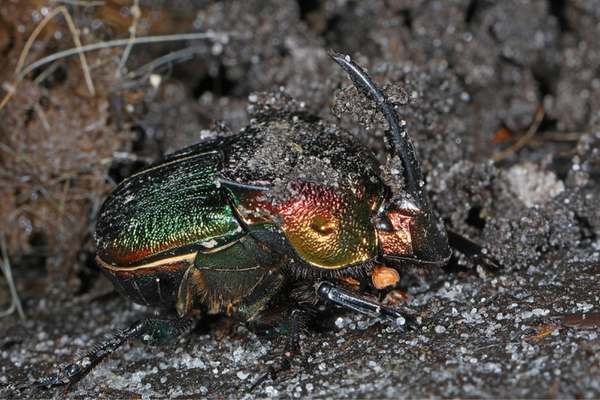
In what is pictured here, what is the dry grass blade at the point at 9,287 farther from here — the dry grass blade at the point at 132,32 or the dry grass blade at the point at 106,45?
the dry grass blade at the point at 132,32

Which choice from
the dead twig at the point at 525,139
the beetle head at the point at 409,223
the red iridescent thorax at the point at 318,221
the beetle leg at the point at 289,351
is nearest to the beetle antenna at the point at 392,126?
the beetle head at the point at 409,223

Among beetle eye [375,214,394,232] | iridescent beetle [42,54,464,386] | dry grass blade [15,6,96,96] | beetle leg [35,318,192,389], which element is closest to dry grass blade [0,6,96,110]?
A: dry grass blade [15,6,96,96]

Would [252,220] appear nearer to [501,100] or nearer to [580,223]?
[580,223]

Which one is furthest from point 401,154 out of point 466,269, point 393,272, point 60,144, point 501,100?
point 60,144

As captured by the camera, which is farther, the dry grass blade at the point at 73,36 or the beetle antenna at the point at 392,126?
the dry grass blade at the point at 73,36

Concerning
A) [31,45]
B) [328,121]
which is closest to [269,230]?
[328,121]
